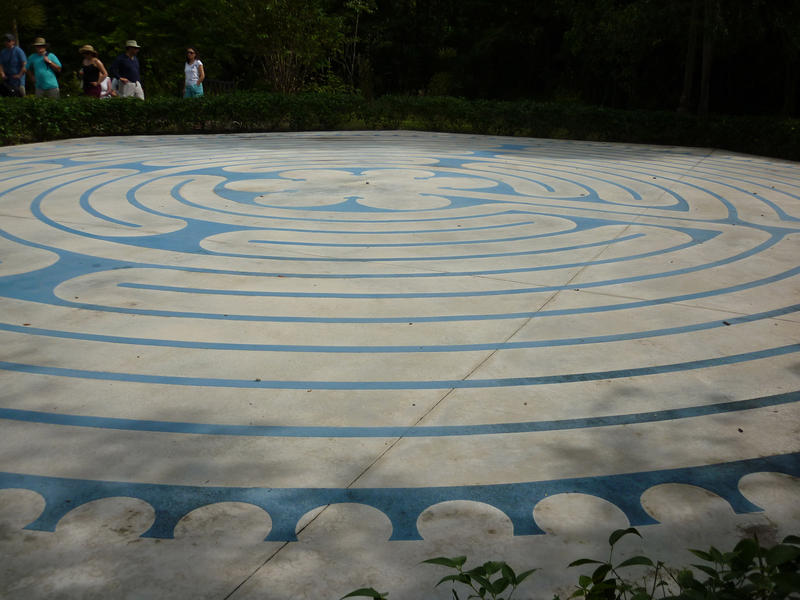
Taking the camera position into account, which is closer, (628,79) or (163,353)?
(163,353)

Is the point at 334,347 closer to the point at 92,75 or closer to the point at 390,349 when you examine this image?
the point at 390,349

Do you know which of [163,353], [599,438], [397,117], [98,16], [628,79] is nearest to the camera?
[599,438]

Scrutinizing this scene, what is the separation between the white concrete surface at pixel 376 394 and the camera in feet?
9.07

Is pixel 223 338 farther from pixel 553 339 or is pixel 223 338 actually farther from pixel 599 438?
pixel 599 438

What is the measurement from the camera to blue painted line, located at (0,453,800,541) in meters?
2.90

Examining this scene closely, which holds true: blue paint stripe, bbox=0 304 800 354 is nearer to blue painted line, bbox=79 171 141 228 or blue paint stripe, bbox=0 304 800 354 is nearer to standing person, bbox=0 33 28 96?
blue painted line, bbox=79 171 141 228

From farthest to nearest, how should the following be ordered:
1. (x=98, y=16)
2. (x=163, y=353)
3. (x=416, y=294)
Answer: (x=98, y=16), (x=416, y=294), (x=163, y=353)

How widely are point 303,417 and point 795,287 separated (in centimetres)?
420

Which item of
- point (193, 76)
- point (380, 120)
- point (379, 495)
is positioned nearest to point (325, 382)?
point (379, 495)

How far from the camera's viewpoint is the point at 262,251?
23.0 ft

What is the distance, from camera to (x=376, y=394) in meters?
4.02

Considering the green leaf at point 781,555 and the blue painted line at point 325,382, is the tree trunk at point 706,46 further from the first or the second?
the green leaf at point 781,555

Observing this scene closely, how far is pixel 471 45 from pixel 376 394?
30.1 metres

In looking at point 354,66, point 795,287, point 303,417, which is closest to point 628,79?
point 354,66
